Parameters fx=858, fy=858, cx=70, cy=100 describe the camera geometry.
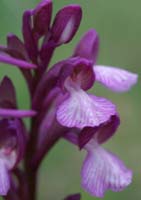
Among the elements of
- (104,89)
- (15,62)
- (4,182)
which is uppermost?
(15,62)

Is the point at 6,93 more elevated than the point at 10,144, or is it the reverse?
the point at 6,93

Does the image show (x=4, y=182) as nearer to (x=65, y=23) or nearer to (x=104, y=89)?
(x=65, y=23)

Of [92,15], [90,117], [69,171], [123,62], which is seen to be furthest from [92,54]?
[92,15]

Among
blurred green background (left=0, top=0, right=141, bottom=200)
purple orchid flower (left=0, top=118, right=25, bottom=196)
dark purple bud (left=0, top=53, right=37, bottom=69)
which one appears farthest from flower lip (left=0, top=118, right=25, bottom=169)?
blurred green background (left=0, top=0, right=141, bottom=200)

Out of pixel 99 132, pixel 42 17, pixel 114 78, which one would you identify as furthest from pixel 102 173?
pixel 42 17

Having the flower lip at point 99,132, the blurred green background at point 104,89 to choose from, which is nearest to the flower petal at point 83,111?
the flower lip at point 99,132

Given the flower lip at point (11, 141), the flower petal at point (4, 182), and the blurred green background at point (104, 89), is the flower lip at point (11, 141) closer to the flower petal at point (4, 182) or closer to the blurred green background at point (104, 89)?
the flower petal at point (4, 182)
